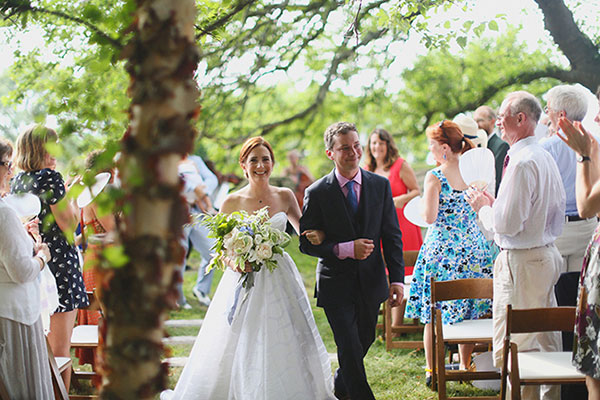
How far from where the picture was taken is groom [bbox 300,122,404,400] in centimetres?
427

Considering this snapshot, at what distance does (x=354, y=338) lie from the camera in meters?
4.28

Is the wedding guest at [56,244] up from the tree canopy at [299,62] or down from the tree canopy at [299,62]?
down

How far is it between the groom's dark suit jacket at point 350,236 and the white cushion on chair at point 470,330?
1.78 ft

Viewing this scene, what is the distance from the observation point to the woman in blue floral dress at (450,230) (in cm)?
496

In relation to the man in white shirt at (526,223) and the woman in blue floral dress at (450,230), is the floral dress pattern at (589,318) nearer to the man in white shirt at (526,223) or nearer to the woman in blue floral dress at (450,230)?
the man in white shirt at (526,223)

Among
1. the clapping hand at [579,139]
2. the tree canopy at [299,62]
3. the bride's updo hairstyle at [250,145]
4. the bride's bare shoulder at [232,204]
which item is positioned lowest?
the bride's bare shoulder at [232,204]

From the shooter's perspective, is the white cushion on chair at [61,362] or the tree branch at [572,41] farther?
the tree branch at [572,41]

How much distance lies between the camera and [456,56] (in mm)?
13523

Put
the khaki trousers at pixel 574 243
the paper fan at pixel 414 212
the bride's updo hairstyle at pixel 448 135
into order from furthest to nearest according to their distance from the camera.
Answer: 1. the paper fan at pixel 414 212
2. the bride's updo hairstyle at pixel 448 135
3. the khaki trousers at pixel 574 243

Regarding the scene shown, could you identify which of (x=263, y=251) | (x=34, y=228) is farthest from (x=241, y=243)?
(x=34, y=228)

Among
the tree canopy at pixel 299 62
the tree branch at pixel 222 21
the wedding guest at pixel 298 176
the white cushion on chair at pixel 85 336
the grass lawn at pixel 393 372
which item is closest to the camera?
the tree canopy at pixel 299 62

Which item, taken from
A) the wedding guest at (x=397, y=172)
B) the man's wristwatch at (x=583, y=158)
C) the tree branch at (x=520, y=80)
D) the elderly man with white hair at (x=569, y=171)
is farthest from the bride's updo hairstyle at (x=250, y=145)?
the tree branch at (x=520, y=80)

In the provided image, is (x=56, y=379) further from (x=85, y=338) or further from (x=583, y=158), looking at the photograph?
(x=583, y=158)

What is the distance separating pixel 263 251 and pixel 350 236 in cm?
60
